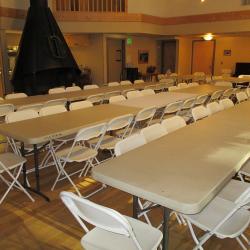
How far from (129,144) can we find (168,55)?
12.2 m

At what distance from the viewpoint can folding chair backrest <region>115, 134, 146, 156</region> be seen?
2225mm

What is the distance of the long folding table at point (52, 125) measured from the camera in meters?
2.66

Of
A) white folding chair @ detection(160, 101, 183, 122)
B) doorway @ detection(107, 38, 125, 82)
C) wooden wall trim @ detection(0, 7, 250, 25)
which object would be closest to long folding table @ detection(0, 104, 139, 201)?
white folding chair @ detection(160, 101, 183, 122)

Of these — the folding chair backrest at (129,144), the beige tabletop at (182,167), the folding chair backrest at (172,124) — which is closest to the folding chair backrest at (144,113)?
the folding chair backrest at (172,124)

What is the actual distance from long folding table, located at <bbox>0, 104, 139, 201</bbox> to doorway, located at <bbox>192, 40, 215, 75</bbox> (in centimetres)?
1072

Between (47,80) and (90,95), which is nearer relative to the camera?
(90,95)

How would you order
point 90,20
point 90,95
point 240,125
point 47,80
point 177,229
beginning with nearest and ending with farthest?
1. point 177,229
2. point 240,125
3. point 90,95
4. point 47,80
5. point 90,20

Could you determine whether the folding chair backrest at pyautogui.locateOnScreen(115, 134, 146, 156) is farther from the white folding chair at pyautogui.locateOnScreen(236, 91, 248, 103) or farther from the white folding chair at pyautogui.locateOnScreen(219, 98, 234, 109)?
the white folding chair at pyautogui.locateOnScreen(236, 91, 248, 103)

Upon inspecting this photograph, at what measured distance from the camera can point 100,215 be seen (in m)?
1.45

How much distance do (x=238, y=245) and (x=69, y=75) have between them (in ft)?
23.0

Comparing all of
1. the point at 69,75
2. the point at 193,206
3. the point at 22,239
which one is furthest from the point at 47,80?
the point at 193,206

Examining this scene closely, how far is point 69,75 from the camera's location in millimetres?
8391

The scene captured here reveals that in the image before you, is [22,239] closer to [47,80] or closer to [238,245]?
[238,245]

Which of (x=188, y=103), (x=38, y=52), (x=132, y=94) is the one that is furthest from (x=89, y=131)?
(x=38, y=52)
